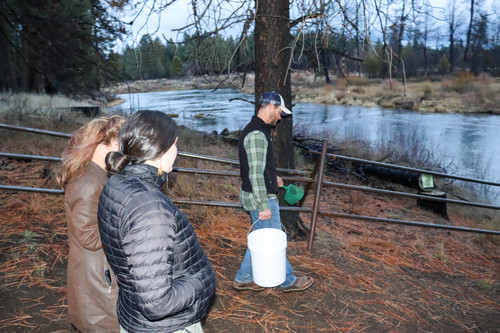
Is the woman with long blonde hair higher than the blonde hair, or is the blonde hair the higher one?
the blonde hair

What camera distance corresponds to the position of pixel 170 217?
139 centimetres

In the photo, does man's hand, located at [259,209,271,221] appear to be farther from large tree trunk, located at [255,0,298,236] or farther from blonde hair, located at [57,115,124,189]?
large tree trunk, located at [255,0,298,236]

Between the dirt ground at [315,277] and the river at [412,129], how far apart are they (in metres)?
6.26

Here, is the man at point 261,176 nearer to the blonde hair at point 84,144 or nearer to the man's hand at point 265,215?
the man's hand at point 265,215

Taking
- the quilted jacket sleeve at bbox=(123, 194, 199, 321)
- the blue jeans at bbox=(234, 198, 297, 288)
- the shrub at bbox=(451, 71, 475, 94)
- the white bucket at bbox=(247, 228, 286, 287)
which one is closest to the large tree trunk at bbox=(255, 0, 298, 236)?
the blue jeans at bbox=(234, 198, 297, 288)

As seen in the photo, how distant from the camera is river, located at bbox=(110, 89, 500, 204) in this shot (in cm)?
1297

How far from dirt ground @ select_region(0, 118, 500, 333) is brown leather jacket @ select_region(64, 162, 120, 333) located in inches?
41.3

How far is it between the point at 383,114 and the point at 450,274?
2380cm

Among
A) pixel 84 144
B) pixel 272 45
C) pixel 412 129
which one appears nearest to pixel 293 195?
pixel 272 45

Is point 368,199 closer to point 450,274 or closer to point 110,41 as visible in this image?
point 450,274

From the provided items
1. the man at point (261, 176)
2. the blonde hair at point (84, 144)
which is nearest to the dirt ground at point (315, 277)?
the man at point (261, 176)

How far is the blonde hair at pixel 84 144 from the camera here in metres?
1.86

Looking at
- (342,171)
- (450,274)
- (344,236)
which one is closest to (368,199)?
(342,171)

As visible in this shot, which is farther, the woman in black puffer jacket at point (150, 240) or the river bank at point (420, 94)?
the river bank at point (420, 94)
